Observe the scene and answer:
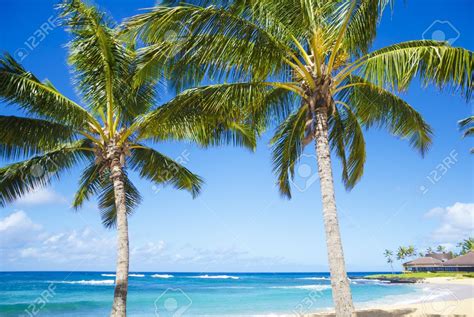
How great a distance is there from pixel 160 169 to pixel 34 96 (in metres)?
4.13

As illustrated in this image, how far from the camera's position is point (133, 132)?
31.8 ft

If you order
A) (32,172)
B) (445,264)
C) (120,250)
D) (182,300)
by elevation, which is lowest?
(182,300)

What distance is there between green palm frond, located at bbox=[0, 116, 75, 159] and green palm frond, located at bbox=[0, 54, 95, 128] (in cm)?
21

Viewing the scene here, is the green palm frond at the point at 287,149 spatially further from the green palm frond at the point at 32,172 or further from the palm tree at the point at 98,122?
the green palm frond at the point at 32,172

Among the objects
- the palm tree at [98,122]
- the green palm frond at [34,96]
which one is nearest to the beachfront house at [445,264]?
the palm tree at [98,122]

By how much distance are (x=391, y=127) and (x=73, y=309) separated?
24.1m

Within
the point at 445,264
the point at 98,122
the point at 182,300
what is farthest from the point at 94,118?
the point at 445,264

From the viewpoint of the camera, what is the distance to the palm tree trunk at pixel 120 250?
8515mm

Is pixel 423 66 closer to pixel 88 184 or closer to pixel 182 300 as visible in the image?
pixel 88 184

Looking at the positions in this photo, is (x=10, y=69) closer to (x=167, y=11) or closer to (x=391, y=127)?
(x=167, y=11)

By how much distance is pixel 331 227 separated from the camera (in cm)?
652

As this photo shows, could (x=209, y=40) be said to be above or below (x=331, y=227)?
above

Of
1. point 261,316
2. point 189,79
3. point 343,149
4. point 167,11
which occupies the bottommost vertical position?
point 261,316

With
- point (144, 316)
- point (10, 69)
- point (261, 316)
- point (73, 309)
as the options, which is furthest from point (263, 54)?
point (73, 309)
